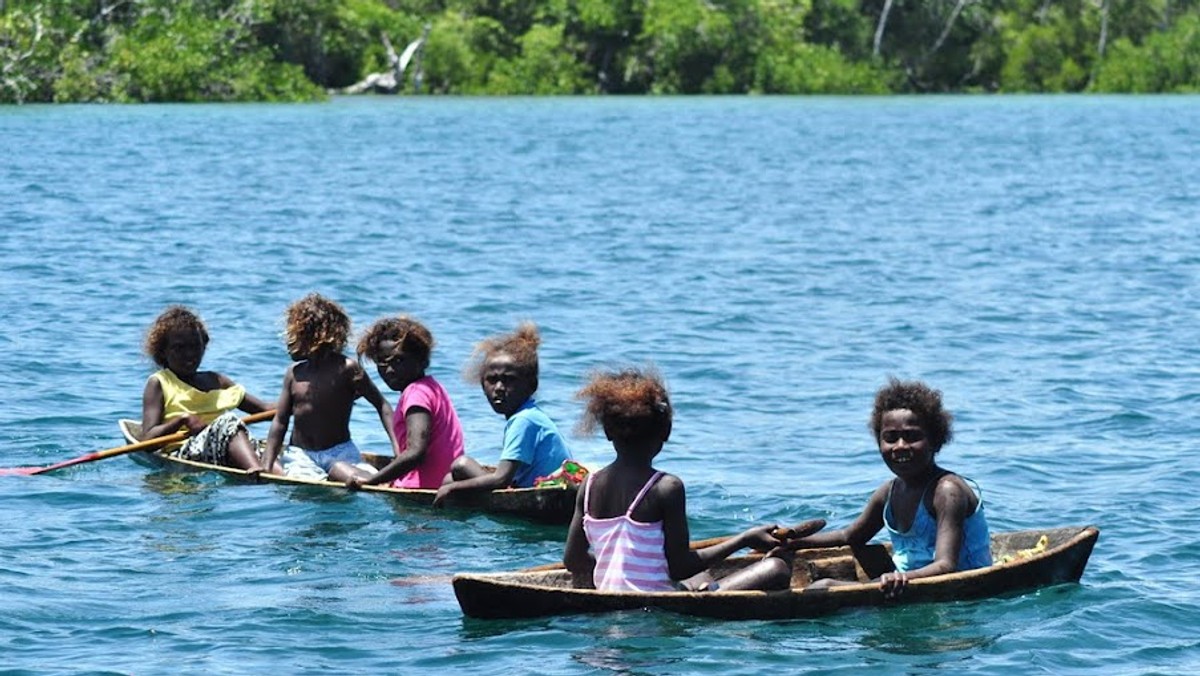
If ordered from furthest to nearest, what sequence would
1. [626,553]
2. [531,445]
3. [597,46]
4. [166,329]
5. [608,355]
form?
[597,46], [608,355], [166,329], [531,445], [626,553]

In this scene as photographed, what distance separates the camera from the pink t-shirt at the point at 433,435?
433 inches

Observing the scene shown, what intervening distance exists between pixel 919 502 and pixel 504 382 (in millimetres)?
2452

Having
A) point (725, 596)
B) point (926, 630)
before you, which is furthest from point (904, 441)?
point (725, 596)

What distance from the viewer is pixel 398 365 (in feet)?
36.1

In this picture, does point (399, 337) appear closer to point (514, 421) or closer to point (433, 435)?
point (433, 435)

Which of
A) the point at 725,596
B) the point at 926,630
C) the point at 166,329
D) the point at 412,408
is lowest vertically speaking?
the point at 926,630

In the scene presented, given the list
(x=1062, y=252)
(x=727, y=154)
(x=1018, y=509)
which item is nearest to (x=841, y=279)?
(x=1062, y=252)

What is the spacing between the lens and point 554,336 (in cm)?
1845

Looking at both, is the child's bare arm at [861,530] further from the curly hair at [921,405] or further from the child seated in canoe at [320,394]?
the child seated in canoe at [320,394]

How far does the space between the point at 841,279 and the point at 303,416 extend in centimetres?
1224

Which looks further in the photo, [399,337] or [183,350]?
[183,350]

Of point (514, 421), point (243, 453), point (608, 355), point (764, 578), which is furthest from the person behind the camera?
point (608, 355)

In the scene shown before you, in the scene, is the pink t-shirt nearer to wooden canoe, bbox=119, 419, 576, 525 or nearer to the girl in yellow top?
wooden canoe, bbox=119, 419, 576, 525

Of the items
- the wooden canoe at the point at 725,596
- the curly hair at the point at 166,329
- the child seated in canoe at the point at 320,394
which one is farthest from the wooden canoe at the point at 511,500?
the wooden canoe at the point at 725,596
